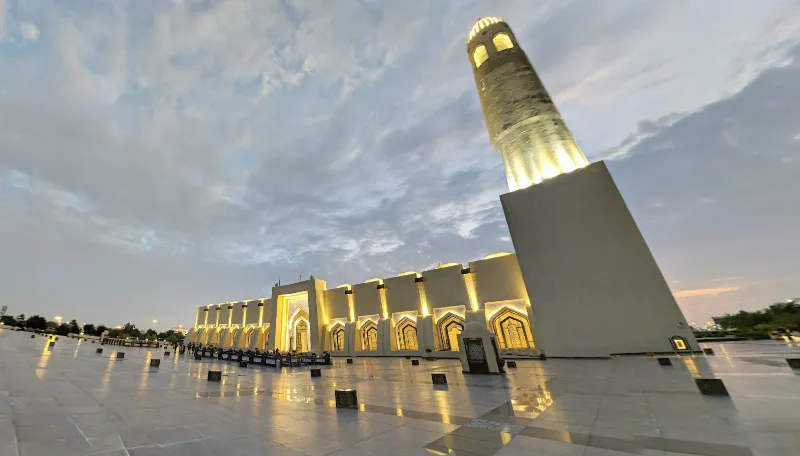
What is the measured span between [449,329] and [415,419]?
824 inches

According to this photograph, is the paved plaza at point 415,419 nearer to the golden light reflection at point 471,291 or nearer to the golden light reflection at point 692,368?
the golden light reflection at point 692,368

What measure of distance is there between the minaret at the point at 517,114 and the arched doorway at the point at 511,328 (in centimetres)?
1006

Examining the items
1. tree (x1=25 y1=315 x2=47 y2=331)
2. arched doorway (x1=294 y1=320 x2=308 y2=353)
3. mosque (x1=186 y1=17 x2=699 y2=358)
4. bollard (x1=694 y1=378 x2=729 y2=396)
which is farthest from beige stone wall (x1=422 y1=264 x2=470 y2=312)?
tree (x1=25 y1=315 x2=47 y2=331)

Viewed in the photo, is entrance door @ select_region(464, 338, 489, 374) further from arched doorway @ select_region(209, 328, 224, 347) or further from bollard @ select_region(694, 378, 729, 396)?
arched doorway @ select_region(209, 328, 224, 347)

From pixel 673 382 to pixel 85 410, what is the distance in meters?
13.9

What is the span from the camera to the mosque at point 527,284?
16125mm

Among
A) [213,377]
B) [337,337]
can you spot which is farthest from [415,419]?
[337,337]

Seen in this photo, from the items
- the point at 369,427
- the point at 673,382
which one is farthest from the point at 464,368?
the point at 369,427

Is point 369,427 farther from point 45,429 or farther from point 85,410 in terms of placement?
point 85,410

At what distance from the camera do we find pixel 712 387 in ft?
20.5

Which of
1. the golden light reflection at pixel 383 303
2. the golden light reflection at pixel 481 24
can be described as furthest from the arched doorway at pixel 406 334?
the golden light reflection at pixel 481 24

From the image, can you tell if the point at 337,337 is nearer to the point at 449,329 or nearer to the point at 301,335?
the point at 301,335

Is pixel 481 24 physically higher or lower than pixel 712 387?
higher

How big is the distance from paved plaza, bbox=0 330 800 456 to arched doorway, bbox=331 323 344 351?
961 inches
